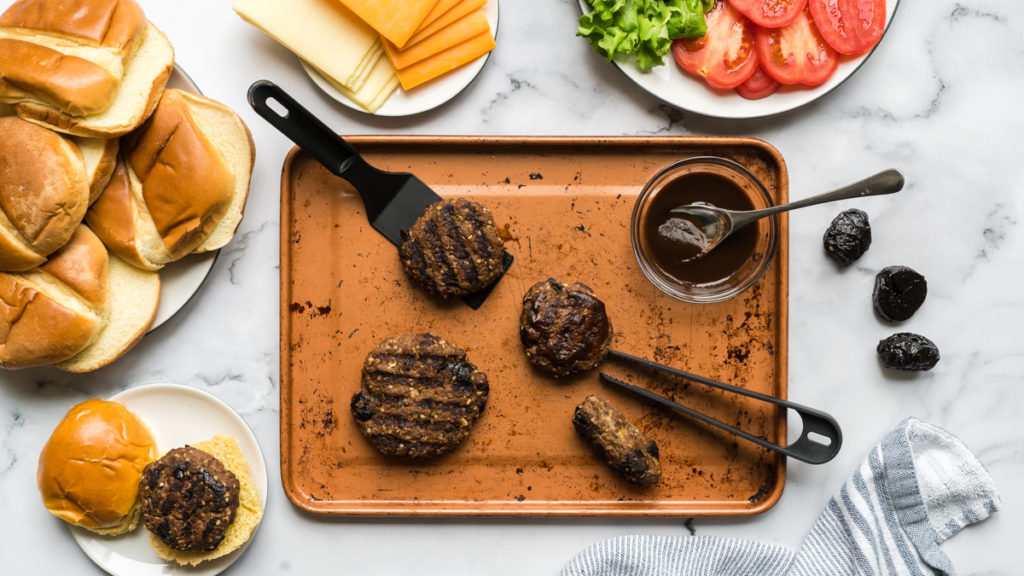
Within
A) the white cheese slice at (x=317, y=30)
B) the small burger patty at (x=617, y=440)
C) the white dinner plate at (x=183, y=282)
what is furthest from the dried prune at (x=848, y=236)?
the white dinner plate at (x=183, y=282)

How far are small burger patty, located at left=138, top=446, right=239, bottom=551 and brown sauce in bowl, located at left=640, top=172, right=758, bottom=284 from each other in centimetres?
165

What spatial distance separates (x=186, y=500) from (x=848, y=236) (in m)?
2.45

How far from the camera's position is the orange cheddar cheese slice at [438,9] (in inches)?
97.7

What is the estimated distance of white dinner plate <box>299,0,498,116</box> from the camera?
2564 millimetres

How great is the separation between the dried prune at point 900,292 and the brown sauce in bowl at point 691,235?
60 cm

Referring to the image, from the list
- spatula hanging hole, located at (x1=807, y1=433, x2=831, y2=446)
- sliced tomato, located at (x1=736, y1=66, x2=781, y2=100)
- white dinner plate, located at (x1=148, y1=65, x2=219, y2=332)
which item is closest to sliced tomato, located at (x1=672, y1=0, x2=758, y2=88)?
sliced tomato, located at (x1=736, y1=66, x2=781, y2=100)

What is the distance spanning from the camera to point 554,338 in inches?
97.6

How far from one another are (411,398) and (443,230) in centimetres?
58

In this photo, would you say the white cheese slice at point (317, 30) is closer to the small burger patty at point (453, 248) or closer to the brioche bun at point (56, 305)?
the small burger patty at point (453, 248)

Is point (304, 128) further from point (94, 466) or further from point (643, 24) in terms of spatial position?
point (94, 466)

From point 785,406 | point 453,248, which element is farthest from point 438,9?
point 785,406

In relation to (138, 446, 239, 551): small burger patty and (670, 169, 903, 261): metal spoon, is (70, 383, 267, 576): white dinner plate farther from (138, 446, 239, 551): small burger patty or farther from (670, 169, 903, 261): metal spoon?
(670, 169, 903, 261): metal spoon

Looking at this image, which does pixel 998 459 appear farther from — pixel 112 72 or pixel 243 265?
pixel 112 72

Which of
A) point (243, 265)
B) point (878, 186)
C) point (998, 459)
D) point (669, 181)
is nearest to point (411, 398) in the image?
point (243, 265)
